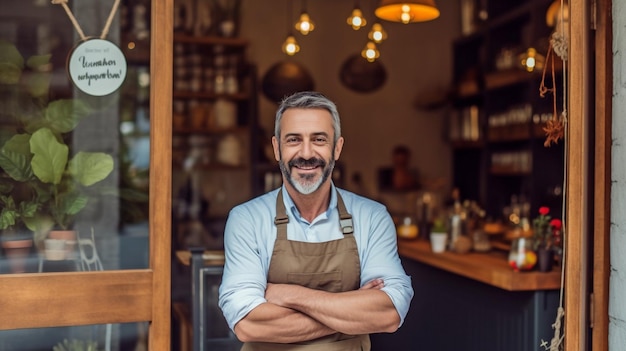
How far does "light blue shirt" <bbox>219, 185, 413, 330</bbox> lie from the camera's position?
2.39m

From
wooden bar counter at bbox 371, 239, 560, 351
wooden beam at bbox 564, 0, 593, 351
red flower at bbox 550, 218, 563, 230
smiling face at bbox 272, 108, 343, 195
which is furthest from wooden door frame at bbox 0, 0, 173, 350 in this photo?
red flower at bbox 550, 218, 563, 230

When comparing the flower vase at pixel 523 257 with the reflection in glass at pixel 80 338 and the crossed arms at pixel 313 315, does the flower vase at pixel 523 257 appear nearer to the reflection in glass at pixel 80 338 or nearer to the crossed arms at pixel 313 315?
the crossed arms at pixel 313 315

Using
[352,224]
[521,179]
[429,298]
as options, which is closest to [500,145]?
[521,179]

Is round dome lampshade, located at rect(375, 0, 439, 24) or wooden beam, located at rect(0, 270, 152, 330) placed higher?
round dome lampshade, located at rect(375, 0, 439, 24)

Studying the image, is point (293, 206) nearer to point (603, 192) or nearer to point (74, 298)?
point (74, 298)

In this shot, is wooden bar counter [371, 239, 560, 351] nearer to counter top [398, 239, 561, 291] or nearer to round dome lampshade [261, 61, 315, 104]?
counter top [398, 239, 561, 291]

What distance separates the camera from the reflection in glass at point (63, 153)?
243 cm

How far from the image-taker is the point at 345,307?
7.73ft

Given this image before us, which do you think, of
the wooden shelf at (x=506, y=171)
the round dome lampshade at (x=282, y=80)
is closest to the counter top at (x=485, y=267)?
the wooden shelf at (x=506, y=171)

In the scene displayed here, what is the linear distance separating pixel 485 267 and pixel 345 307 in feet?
5.69

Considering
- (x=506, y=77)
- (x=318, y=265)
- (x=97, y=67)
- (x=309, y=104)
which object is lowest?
(x=318, y=265)

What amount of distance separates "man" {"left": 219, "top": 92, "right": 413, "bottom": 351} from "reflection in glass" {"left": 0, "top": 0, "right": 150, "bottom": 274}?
1.18 ft

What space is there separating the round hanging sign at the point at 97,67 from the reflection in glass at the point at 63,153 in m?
0.02

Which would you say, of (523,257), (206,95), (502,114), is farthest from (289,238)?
(502,114)
